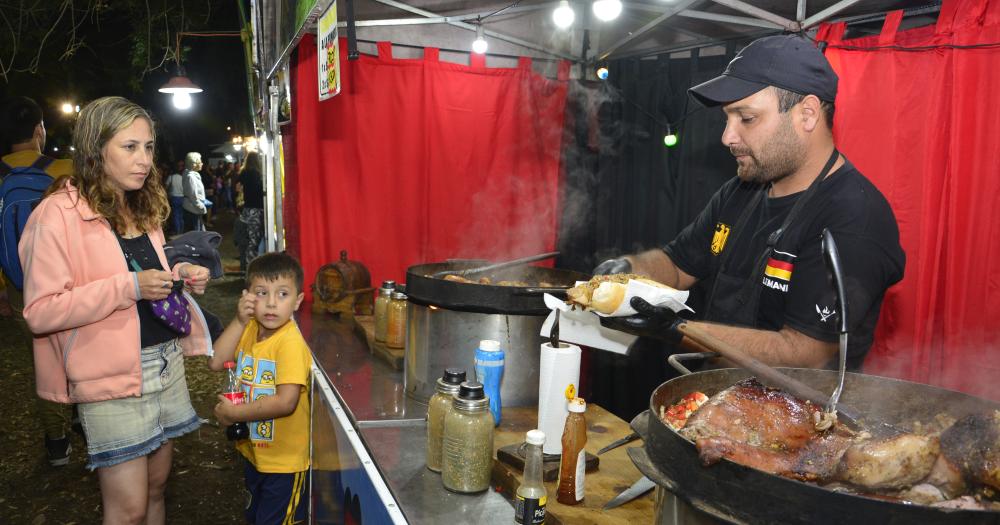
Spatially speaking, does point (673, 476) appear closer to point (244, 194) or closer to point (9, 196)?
point (9, 196)

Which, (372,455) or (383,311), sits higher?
(383,311)

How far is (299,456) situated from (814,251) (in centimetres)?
241

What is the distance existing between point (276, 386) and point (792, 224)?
224 cm

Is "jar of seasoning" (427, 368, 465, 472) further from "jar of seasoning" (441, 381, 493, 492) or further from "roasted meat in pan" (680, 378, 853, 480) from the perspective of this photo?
"roasted meat in pan" (680, 378, 853, 480)

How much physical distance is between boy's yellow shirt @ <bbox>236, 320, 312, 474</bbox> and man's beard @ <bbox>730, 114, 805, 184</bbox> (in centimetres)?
206

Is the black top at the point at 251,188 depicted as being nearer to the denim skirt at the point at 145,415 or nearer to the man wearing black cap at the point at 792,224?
the denim skirt at the point at 145,415

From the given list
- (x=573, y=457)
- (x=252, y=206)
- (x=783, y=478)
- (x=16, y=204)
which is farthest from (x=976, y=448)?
(x=252, y=206)

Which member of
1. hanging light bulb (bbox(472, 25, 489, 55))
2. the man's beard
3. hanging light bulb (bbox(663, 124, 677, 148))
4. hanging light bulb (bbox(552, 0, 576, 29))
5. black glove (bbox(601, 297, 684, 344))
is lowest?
black glove (bbox(601, 297, 684, 344))

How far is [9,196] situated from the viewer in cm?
341

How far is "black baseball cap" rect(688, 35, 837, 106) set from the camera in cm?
221

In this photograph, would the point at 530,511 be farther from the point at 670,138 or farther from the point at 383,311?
the point at 670,138

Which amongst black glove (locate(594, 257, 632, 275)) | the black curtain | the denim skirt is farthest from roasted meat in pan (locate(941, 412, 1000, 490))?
the black curtain

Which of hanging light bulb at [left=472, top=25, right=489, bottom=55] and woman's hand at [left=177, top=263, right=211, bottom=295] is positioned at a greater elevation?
hanging light bulb at [left=472, top=25, right=489, bottom=55]

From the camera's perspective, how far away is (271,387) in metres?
2.98
